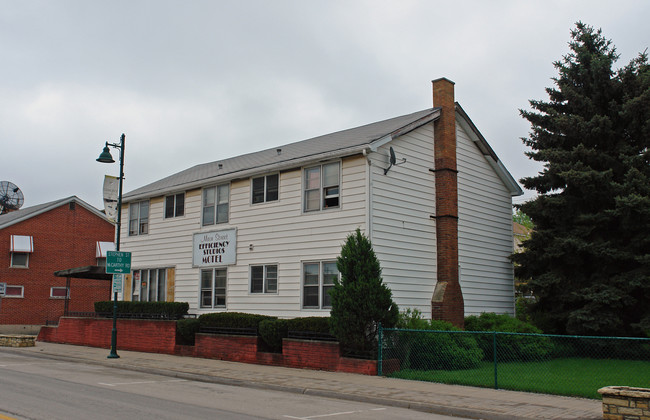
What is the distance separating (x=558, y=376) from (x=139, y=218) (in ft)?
61.4

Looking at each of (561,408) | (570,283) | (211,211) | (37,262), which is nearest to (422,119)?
(570,283)

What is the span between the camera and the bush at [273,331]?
1791cm

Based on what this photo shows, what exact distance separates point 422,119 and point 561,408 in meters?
11.6

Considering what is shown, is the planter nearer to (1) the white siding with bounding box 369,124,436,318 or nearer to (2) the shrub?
(2) the shrub

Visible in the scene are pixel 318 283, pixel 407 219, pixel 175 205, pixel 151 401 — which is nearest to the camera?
pixel 151 401

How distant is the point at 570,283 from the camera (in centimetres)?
2022

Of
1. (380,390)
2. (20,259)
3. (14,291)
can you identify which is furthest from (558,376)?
(20,259)

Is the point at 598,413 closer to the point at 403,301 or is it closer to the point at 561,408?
the point at 561,408

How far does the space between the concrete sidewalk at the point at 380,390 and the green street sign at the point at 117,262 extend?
2917mm

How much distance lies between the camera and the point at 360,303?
15930 millimetres

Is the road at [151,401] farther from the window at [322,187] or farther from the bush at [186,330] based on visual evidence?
the window at [322,187]

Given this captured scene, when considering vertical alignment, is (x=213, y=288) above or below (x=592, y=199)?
below

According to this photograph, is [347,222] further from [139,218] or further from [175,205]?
[139,218]

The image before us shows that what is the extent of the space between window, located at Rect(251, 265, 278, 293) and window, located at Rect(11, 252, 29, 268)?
77.5 feet
